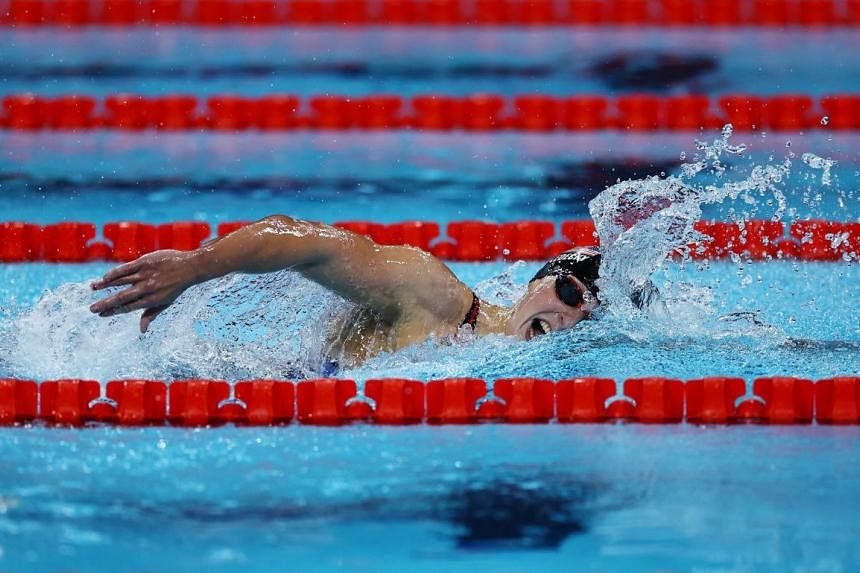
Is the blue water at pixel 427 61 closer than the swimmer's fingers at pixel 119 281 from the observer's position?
No

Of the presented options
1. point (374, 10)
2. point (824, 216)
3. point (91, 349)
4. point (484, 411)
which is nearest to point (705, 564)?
point (484, 411)

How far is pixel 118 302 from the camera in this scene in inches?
106

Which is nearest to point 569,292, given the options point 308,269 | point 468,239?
point 308,269

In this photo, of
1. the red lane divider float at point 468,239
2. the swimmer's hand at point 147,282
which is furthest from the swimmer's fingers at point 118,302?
the red lane divider float at point 468,239

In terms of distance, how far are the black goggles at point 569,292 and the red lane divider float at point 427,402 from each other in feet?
0.82

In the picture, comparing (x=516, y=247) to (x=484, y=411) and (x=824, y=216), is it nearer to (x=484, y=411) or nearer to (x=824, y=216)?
(x=824, y=216)

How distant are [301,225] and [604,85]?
352 centimetres

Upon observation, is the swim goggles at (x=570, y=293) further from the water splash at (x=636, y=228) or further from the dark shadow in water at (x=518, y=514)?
the dark shadow in water at (x=518, y=514)

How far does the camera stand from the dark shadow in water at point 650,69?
6148 millimetres

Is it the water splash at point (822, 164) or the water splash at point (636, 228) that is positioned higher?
the water splash at point (822, 164)

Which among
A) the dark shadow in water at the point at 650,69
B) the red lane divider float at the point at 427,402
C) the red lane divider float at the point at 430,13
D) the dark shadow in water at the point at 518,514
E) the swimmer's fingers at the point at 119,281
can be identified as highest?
the red lane divider float at the point at 430,13

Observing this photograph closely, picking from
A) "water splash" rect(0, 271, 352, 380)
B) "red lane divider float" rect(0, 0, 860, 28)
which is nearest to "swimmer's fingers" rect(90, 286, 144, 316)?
"water splash" rect(0, 271, 352, 380)

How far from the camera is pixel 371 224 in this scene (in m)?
5.04

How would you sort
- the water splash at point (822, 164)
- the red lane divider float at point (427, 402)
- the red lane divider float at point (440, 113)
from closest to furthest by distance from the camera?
the red lane divider float at point (427, 402) → the water splash at point (822, 164) → the red lane divider float at point (440, 113)
